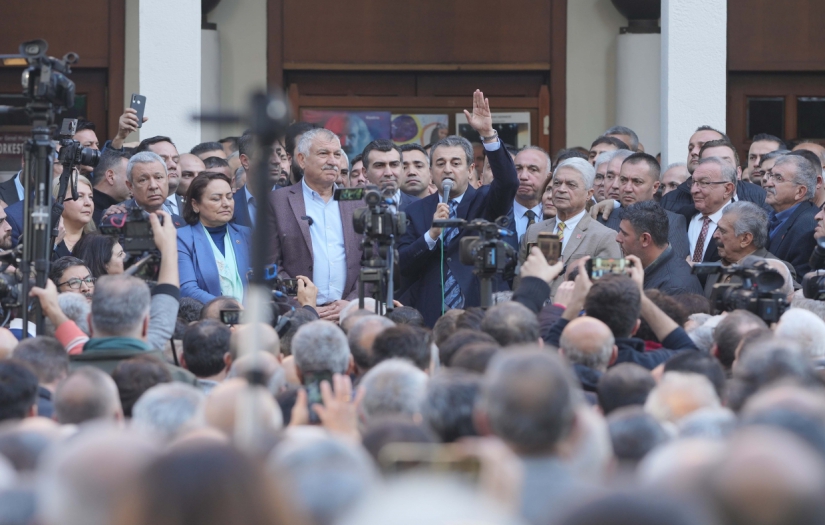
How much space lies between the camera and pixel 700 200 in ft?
25.0

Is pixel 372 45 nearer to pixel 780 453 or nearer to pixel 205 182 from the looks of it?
pixel 205 182

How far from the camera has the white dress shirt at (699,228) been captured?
7.58 meters

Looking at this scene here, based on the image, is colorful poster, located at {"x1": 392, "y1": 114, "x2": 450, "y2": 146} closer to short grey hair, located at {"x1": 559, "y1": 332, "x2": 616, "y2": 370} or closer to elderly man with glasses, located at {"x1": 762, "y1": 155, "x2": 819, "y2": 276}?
elderly man with glasses, located at {"x1": 762, "y1": 155, "x2": 819, "y2": 276}

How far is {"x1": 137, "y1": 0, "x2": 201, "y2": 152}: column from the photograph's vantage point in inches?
362

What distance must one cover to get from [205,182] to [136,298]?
2398mm

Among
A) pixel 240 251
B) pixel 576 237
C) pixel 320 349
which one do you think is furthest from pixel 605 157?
pixel 320 349

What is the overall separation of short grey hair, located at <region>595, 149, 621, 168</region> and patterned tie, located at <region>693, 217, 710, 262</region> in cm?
101

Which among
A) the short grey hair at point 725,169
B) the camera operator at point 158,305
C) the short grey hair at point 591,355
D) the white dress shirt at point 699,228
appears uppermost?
the short grey hair at point 725,169

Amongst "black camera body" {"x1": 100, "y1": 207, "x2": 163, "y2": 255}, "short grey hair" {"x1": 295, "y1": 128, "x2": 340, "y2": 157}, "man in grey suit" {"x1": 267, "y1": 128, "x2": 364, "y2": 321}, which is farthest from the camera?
"short grey hair" {"x1": 295, "y1": 128, "x2": 340, "y2": 157}

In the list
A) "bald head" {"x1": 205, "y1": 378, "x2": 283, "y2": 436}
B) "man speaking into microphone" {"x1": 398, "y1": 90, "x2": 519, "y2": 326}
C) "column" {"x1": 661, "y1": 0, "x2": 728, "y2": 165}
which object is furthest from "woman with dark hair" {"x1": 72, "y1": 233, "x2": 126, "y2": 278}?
"column" {"x1": 661, "y1": 0, "x2": 728, "y2": 165}

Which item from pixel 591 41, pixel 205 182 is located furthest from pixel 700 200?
pixel 591 41

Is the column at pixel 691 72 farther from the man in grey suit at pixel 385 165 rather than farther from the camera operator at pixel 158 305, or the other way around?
the camera operator at pixel 158 305

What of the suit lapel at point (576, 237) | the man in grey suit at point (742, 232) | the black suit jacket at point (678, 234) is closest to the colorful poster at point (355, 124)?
the black suit jacket at point (678, 234)

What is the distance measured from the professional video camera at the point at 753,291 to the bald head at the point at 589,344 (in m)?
1.08
